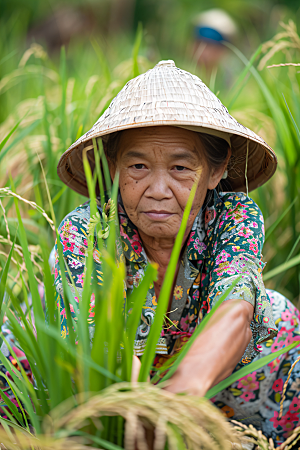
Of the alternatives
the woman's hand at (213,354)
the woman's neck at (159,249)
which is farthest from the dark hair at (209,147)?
→ the woman's hand at (213,354)

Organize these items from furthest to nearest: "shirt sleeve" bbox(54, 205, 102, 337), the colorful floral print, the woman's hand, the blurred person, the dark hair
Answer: the blurred person, the colorful floral print, the dark hair, "shirt sleeve" bbox(54, 205, 102, 337), the woman's hand

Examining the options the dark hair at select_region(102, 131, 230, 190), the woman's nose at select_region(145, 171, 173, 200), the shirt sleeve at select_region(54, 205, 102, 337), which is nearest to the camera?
the shirt sleeve at select_region(54, 205, 102, 337)

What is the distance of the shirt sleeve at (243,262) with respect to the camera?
1.15m

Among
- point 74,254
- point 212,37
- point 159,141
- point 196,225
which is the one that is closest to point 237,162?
point 196,225

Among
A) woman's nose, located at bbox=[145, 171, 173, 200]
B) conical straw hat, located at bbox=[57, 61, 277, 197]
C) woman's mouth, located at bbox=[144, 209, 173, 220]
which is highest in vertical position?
conical straw hat, located at bbox=[57, 61, 277, 197]

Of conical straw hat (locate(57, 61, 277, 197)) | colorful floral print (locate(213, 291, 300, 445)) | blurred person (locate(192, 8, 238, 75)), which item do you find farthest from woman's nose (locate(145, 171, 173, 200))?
blurred person (locate(192, 8, 238, 75))

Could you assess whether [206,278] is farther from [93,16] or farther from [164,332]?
[93,16]

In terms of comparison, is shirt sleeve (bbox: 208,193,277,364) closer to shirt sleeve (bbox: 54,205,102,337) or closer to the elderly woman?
the elderly woman

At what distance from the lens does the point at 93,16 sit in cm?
1123

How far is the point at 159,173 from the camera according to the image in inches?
50.1

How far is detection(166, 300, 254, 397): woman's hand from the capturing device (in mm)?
836

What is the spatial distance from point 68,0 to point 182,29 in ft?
10.7

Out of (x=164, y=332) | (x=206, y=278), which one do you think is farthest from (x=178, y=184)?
(x=164, y=332)

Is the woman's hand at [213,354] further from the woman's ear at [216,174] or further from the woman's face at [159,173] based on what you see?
the woman's ear at [216,174]
